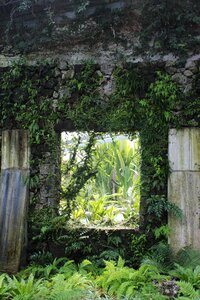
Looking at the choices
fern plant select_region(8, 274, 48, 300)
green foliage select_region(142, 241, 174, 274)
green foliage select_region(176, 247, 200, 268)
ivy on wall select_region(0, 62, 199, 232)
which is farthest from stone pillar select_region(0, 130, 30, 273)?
green foliage select_region(176, 247, 200, 268)

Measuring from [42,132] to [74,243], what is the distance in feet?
6.60

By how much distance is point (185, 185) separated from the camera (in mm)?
6293

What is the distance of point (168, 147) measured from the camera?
6461 millimetres

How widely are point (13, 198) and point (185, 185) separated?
9.54ft

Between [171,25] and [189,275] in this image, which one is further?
[171,25]

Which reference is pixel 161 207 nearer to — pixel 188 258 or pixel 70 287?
pixel 188 258

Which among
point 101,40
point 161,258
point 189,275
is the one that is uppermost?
point 101,40

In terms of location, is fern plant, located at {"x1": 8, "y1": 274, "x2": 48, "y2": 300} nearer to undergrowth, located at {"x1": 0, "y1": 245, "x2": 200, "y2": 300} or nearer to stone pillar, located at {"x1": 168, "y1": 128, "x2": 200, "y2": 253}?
undergrowth, located at {"x1": 0, "y1": 245, "x2": 200, "y2": 300}

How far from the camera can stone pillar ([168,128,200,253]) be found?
622 cm

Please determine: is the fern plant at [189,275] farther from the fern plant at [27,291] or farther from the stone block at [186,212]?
the fern plant at [27,291]

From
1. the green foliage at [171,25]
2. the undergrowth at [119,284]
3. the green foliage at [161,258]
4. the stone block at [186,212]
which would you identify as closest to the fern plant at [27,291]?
the undergrowth at [119,284]

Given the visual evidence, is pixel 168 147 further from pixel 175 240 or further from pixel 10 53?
pixel 10 53

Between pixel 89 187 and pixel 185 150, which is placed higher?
pixel 185 150

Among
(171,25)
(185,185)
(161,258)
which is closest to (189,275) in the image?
(161,258)
